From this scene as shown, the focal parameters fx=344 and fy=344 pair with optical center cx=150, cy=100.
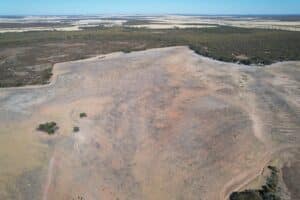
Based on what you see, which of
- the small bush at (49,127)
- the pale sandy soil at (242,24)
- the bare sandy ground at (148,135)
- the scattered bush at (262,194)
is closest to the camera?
the scattered bush at (262,194)

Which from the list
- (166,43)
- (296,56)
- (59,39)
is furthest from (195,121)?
(59,39)

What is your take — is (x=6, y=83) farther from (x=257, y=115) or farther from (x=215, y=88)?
(x=257, y=115)

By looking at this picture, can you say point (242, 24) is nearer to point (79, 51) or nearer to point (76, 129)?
point (79, 51)

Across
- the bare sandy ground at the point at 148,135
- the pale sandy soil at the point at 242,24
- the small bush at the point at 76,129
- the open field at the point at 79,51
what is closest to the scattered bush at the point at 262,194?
the bare sandy ground at the point at 148,135

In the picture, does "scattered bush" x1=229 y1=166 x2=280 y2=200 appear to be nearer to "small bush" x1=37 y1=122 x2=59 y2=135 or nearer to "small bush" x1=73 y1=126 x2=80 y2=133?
"small bush" x1=73 y1=126 x2=80 y2=133

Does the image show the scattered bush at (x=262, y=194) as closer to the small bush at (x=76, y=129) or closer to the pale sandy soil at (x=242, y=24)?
the small bush at (x=76, y=129)

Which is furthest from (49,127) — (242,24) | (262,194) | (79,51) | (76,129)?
(242,24)
